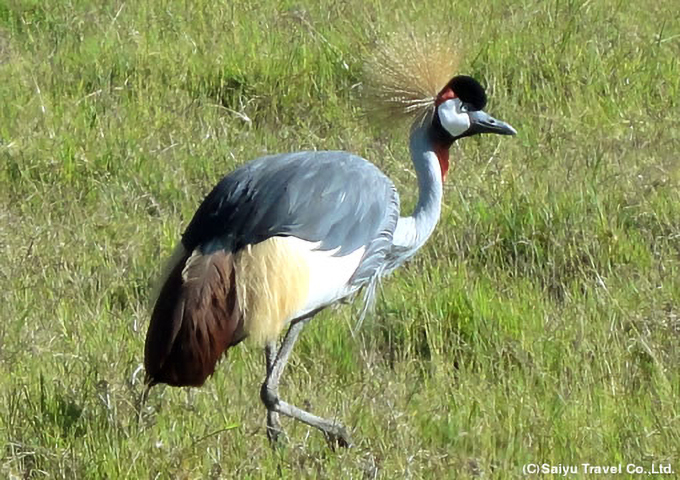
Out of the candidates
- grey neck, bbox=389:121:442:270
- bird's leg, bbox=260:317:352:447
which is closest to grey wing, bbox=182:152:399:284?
grey neck, bbox=389:121:442:270

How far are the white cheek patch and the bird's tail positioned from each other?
3.01 ft

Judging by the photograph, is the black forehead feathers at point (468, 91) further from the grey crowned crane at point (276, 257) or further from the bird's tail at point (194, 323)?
the bird's tail at point (194, 323)

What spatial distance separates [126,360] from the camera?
127 inches

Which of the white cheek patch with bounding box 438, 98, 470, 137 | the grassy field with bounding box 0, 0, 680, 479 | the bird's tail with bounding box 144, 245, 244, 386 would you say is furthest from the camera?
the white cheek patch with bounding box 438, 98, 470, 137

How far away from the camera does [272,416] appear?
10.1 feet

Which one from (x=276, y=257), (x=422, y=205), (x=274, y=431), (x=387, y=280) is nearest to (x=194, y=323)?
(x=276, y=257)

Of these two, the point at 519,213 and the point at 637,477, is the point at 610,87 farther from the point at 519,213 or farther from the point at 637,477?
the point at 637,477

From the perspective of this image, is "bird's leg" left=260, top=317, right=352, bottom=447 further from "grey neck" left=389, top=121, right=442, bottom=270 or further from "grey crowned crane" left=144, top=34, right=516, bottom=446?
"grey neck" left=389, top=121, right=442, bottom=270

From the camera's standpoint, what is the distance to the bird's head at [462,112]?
361 centimetres

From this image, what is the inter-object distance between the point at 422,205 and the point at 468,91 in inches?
14.0

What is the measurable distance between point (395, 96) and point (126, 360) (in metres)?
1.01

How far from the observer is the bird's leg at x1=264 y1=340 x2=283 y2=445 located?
3.04 m

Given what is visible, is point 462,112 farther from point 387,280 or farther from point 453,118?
point 387,280

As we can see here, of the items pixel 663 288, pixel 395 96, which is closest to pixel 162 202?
pixel 395 96
